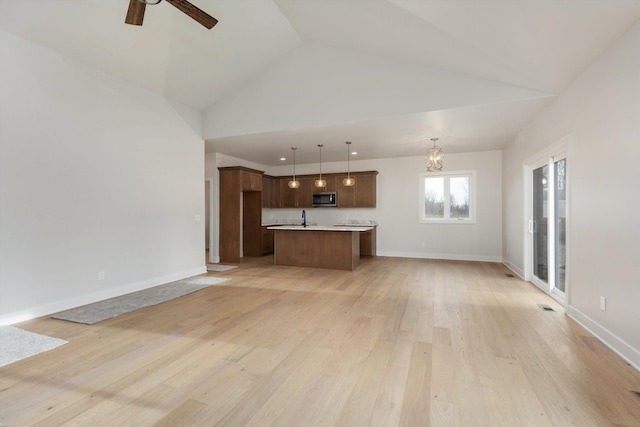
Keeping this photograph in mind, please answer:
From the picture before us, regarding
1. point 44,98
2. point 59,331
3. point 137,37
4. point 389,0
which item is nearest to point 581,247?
point 389,0

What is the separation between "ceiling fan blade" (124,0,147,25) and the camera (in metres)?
2.57

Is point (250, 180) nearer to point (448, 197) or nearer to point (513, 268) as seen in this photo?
point (448, 197)

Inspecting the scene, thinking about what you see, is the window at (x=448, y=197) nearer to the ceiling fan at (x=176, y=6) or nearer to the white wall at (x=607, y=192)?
the white wall at (x=607, y=192)

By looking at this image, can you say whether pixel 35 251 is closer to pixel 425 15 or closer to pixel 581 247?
pixel 425 15

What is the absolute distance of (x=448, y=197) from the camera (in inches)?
293

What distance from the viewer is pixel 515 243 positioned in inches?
226

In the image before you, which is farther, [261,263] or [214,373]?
[261,263]

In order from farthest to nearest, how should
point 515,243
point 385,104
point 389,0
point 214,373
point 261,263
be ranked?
point 261,263 → point 515,243 → point 385,104 → point 389,0 → point 214,373

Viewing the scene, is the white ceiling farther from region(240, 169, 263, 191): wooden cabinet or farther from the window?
the window

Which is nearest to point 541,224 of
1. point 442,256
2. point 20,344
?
point 442,256

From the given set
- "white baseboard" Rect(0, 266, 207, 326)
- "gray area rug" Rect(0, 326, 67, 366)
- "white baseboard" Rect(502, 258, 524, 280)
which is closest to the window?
"white baseboard" Rect(502, 258, 524, 280)

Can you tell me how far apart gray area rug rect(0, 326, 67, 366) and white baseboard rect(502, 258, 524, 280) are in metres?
6.73

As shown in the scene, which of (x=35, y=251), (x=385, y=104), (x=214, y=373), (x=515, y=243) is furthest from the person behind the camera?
(x=515, y=243)

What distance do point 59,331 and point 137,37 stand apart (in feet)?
12.2
